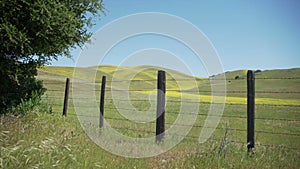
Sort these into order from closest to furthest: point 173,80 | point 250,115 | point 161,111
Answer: point 250,115
point 161,111
point 173,80

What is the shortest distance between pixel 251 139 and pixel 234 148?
489 mm

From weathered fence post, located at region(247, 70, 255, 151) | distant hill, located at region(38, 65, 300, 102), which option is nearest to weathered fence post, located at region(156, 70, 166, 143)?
distant hill, located at region(38, 65, 300, 102)

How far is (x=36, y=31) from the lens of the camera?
760 cm

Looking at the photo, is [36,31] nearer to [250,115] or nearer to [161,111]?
[161,111]

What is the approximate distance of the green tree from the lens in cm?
708

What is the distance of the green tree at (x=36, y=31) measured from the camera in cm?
708

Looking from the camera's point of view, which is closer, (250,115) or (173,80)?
(250,115)

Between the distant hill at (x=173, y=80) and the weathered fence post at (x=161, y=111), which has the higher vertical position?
the distant hill at (x=173, y=80)

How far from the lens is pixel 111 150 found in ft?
22.4

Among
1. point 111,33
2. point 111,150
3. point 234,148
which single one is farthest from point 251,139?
point 111,33

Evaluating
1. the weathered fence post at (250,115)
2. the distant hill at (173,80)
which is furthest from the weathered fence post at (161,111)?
the weathered fence post at (250,115)

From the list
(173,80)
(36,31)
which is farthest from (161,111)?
(36,31)

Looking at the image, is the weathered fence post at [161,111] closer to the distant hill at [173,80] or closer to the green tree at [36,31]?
the distant hill at [173,80]

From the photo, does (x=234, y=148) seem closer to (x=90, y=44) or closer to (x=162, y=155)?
(x=162, y=155)
